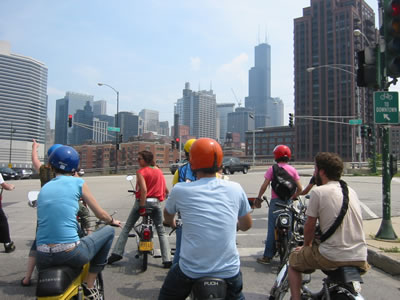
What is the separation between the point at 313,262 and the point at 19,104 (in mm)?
129501

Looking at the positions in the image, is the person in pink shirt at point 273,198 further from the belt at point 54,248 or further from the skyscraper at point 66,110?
the skyscraper at point 66,110

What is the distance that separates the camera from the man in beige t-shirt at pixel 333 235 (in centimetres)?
288

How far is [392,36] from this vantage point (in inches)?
241

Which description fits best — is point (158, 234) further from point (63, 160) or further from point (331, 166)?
point (331, 166)

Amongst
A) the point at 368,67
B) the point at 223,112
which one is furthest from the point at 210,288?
the point at 223,112

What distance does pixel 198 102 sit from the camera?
497ft

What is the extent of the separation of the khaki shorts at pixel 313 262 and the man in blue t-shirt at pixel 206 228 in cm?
90

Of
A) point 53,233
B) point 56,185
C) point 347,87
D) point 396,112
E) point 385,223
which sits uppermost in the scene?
point 347,87

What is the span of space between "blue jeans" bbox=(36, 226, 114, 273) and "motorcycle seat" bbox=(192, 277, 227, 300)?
50.7 inches

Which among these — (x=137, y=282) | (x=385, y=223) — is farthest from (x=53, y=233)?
(x=385, y=223)

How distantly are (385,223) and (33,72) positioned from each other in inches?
5175

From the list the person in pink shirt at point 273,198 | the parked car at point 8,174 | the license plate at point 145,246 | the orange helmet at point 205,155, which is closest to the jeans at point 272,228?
the person in pink shirt at point 273,198

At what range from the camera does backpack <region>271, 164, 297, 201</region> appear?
5.34 metres

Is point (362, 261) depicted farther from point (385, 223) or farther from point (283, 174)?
point (385, 223)
